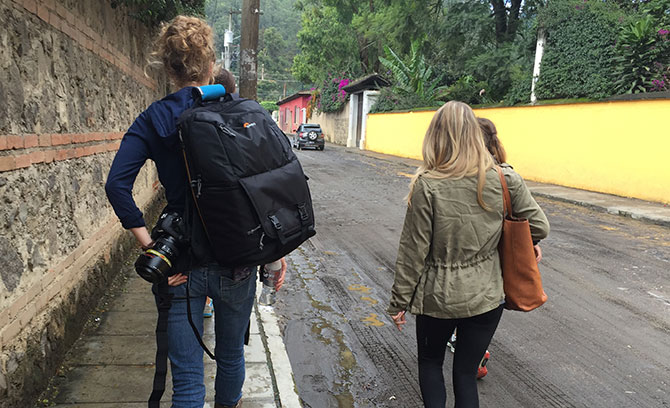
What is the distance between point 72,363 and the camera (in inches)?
131

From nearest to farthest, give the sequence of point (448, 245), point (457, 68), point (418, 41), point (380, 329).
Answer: point (448, 245), point (380, 329), point (457, 68), point (418, 41)

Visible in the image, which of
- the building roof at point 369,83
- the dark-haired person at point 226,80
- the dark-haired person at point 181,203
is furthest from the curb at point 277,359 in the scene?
Answer: the building roof at point 369,83

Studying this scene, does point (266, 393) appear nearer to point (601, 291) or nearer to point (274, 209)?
point (274, 209)

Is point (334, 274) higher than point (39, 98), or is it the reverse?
point (39, 98)

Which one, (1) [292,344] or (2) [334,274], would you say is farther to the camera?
(2) [334,274]

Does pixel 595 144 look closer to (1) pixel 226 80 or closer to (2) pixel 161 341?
(1) pixel 226 80

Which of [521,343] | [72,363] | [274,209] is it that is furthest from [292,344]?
[274,209]

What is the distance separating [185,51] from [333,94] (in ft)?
119

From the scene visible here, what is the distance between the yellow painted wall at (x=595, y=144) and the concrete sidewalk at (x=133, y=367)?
35.7ft

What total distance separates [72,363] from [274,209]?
7.45ft

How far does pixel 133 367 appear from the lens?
332cm

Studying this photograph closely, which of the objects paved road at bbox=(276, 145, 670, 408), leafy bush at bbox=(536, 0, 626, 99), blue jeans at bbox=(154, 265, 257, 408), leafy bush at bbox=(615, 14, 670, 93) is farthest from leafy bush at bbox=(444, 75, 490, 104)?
blue jeans at bbox=(154, 265, 257, 408)

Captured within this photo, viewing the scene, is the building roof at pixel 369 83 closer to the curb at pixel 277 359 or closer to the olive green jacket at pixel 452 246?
the curb at pixel 277 359

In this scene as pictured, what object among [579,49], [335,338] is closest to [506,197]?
[335,338]
